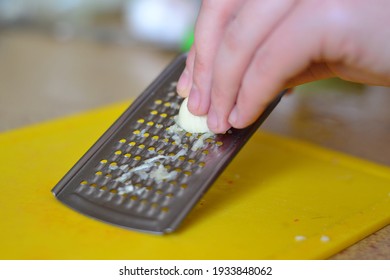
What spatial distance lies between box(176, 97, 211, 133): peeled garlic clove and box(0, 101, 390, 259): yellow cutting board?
0.25ft

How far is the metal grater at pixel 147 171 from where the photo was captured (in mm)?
619

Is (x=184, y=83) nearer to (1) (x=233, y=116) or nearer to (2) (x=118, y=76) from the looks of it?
(1) (x=233, y=116)

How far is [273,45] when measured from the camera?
590mm

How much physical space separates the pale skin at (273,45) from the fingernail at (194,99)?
0.02 metres

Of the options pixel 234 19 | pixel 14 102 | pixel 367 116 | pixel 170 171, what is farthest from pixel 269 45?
pixel 14 102

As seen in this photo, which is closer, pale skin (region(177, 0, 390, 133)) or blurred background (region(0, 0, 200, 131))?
pale skin (region(177, 0, 390, 133))

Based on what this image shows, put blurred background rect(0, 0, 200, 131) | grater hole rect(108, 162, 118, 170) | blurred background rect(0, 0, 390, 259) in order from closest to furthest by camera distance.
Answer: grater hole rect(108, 162, 118, 170)
blurred background rect(0, 0, 390, 259)
blurred background rect(0, 0, 200, 131)

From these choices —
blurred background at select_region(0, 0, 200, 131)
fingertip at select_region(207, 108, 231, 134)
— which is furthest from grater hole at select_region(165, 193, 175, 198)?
blurred background at select_region(0, 0, 200, 131)

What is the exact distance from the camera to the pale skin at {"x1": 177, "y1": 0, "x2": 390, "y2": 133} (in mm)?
583

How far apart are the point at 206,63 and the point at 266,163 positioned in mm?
214

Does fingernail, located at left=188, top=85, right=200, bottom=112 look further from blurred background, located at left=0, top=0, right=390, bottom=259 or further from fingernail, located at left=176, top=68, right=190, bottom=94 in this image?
blurred background, located at left=0, top=0, right=390, bottom=259

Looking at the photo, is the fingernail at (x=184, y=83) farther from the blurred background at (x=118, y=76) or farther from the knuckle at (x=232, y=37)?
the blurred background at (x=118, y=76)

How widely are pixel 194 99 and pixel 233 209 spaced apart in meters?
0.14
